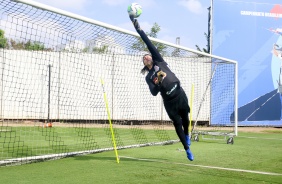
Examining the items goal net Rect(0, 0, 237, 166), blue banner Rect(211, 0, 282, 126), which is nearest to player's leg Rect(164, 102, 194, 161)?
goal net Rect(0, 0, 237, 166)

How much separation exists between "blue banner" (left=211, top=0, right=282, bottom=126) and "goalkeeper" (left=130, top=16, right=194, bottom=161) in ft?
49.5

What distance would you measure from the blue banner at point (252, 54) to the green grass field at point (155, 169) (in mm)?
13033

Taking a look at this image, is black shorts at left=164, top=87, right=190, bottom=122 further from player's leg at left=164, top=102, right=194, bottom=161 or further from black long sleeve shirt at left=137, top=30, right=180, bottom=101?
black long sleeve shirt at left=137, top=30, right=180, bottom=101

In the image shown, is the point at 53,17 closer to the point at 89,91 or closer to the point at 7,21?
the point at 7,21

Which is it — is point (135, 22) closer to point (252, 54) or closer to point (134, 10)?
point (134, 10)

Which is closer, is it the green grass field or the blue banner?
the green grass field

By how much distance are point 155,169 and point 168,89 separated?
1608 millimetres

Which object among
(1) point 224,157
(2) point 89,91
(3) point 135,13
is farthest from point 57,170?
(2) point 89,91

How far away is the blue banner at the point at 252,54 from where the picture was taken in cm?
2275

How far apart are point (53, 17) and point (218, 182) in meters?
4.83

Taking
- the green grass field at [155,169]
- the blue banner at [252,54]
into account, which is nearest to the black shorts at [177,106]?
the green grass field at [155,169]

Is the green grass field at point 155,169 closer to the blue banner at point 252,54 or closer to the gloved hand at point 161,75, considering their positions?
the gloved hand at point 161,75

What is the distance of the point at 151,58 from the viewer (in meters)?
8.20

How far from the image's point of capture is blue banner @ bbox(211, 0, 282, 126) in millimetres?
22750
